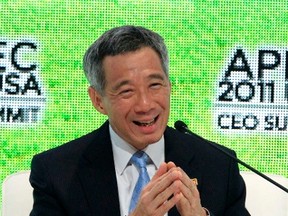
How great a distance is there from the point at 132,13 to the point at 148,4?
74mm

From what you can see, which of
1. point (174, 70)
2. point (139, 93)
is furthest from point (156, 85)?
point (174, 70)

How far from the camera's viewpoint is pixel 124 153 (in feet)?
7.38

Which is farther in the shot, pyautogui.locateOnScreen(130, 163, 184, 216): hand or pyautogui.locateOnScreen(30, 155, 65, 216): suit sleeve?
pyautogui.locateOnScreen(30, 155, 65, 216): suit sleeve

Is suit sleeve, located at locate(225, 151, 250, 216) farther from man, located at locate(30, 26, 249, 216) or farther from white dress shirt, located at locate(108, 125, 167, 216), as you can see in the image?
white dress shirt, located at locate(108, 125, 167, 216)

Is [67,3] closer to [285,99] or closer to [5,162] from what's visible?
[5,162]

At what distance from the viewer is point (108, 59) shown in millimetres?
2141

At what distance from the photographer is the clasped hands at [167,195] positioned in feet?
6.30

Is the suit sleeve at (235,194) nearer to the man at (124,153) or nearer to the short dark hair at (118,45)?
the man at (124,153)

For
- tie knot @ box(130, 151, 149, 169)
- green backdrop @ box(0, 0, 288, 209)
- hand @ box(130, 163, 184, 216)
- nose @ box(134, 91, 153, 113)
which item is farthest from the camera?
green backdrop @ box(0, 0, 288, 209)

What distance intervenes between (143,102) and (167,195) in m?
0.31

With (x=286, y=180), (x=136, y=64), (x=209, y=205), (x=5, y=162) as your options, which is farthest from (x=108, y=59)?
(x=5, y=162)

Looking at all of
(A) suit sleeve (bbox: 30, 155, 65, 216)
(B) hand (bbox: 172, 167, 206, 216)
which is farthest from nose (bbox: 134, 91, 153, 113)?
(A) suit sleeve (bbox: 30, 155, 65, 216)

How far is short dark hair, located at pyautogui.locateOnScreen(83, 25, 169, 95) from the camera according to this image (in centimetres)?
214

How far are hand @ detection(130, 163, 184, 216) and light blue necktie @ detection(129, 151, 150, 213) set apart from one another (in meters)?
0.22
